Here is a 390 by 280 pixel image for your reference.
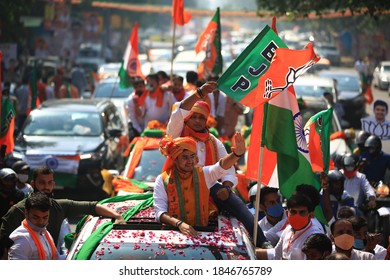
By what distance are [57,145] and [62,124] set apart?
0.94 metres

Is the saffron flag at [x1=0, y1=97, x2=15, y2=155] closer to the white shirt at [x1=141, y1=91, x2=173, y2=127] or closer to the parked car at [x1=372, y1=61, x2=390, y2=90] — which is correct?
the white shirt at [x1=141, y1=91, x2=173, y2=127]

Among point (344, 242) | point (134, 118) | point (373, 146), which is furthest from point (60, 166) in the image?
point (344, 242)

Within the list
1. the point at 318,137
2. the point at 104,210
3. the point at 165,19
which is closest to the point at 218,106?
the point at 318,137

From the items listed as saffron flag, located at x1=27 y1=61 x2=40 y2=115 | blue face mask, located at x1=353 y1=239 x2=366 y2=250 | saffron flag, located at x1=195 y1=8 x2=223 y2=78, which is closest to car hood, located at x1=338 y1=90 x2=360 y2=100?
saffron flag, located at x1=27 y1=61 x2=40 y2=115

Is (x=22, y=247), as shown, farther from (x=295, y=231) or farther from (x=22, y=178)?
(x=22, y=178)

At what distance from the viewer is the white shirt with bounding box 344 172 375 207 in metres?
12.8

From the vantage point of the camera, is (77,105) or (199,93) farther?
(77,105)

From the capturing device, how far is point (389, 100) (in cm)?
4144

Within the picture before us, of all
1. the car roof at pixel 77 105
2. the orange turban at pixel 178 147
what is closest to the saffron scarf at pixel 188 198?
the orange turban at pixel 178 147

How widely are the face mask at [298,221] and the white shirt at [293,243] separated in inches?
1.2

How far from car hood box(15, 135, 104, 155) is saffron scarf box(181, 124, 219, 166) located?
7380 mm

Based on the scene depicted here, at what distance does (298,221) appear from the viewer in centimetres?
851
